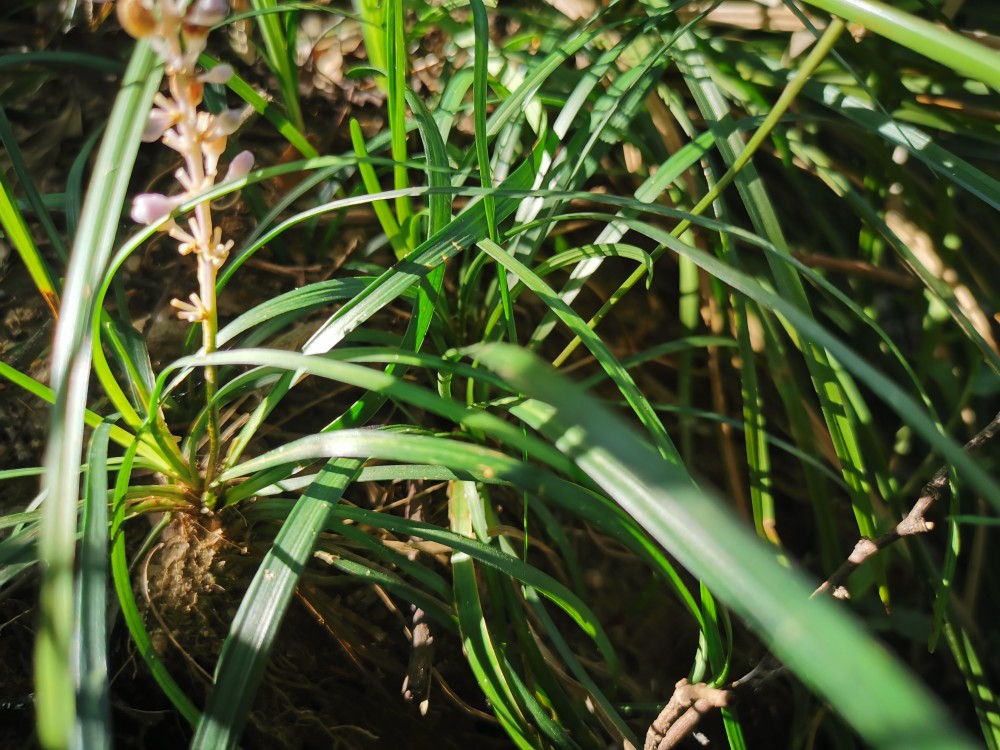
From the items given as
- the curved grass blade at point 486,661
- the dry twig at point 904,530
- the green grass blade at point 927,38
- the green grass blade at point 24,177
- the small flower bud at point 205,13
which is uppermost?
the green grass blade at point 24,177

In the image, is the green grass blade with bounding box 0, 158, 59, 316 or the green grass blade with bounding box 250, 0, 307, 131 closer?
the green grass blade with bounding box 0, 158, 59, 316

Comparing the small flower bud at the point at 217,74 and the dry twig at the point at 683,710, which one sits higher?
the small flower bud at the point at 217,74

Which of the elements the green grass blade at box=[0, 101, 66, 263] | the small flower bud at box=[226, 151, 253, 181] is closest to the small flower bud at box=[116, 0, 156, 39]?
the small flower bud at box=[226, 151, 253, 181]

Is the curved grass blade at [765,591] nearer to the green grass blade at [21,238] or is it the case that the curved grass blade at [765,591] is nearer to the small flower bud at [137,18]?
the small flower bud at [137,18]

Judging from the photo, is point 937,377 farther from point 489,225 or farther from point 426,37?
point 426,37

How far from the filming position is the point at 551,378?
358 mm

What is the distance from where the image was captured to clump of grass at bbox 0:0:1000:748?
427 millimetres

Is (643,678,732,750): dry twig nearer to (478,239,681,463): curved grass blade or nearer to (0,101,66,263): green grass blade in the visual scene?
(478,239,681,463): curved grass blade

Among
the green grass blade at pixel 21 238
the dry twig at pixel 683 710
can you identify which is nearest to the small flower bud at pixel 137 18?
the green grass blade at pixel 21 238

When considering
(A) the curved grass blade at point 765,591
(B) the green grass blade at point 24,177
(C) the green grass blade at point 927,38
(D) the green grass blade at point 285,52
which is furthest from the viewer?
(D) the green grass blade at point 285,52

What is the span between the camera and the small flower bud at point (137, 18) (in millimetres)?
445

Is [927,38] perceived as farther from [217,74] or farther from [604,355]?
[217,74]

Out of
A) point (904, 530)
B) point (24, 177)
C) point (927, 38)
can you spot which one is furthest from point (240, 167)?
point (904, 530)

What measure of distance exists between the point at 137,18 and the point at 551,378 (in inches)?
14.0
